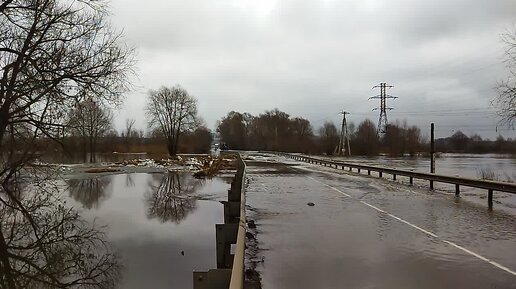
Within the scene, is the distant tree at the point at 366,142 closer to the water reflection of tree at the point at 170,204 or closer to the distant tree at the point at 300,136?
the distant tree at the point at 300,136

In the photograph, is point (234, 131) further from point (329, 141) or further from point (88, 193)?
point (88, 193)

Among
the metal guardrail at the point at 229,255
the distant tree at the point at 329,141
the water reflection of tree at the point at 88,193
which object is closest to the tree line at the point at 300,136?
the distant tree at the point at 329,141

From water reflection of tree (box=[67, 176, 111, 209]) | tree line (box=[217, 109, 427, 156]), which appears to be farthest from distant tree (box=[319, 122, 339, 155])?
water reflection of tree (box=[67, 176, 111, 209])

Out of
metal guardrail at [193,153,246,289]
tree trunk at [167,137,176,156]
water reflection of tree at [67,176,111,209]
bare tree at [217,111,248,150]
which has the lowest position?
water reflection of tree at [67,176,111,209]

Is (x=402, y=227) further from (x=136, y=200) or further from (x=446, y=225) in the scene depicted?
(x=136, y=200)

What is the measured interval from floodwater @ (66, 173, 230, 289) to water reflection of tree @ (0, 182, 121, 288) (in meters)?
0.46

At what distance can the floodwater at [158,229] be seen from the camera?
390 inches

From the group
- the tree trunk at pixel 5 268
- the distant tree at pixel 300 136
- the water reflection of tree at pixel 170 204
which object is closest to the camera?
the tree trunk at pixel 5 268

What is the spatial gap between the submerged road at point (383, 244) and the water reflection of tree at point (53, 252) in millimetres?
3559

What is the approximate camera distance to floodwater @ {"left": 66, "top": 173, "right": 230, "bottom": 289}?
32.5ft

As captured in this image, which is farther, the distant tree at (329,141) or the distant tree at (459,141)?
the distant tree at (459,141)

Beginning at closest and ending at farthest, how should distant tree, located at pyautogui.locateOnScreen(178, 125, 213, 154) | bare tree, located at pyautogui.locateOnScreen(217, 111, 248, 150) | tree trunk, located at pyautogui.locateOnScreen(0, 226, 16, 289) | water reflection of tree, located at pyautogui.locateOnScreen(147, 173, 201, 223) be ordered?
1. tree trunk, located at pyautogui.locateOnScreen(0, 226, 16, 289)
2. water reflection of tree, located at pyautogui.locateOnScreen(147, 173, 201, 223)
3. distant tree, located at pyautogui.locateOnScreen(178, 125, 213, 154)
4. bare tree, located at pyautogui.locateOnScreen(217, 111, 248, 150)

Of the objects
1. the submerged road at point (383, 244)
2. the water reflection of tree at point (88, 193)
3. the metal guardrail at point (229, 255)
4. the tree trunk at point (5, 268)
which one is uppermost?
the metal guardrail at point (229, 255)

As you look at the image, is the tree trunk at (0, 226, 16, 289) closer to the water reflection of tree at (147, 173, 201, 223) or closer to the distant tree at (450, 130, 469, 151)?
the water reflection of tree at (147, 173, 201, 223)
